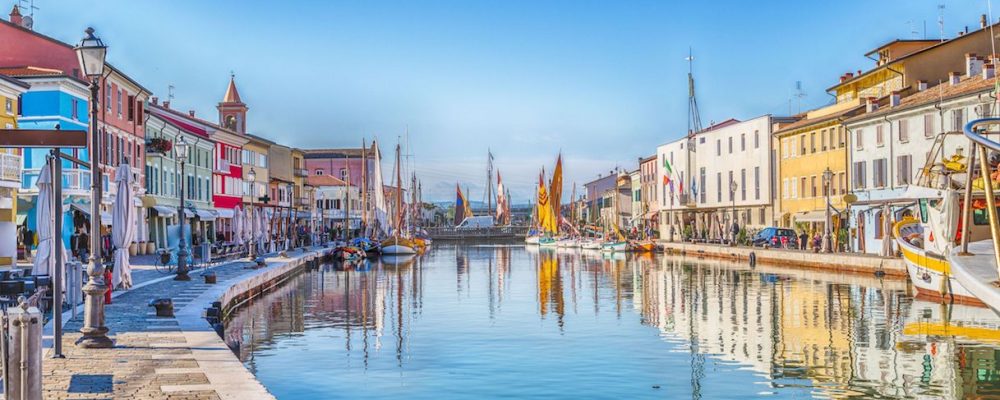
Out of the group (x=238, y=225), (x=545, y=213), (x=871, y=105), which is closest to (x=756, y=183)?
(x=871, y=105)

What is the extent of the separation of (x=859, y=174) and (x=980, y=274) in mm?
56465

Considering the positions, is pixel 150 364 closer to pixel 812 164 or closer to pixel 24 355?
pixel 24 355

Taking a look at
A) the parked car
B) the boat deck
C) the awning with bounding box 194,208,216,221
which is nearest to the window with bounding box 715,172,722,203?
the parked car

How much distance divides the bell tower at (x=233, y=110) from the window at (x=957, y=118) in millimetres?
80106

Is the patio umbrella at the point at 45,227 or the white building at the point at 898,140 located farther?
the white building at the point at 898,140

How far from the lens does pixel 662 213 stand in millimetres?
118375

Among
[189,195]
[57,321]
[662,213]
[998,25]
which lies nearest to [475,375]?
[57,321]

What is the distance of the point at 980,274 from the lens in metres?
17.1

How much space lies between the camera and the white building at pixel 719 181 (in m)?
90.1

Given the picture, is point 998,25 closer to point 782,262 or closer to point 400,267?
point 782,262

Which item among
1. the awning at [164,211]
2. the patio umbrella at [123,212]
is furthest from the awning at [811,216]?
the patio umbrella at [123,212]

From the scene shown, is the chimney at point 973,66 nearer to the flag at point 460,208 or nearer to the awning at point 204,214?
the awning at point 204,214

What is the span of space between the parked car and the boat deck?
5554 cm

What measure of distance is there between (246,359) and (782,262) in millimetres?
46358
